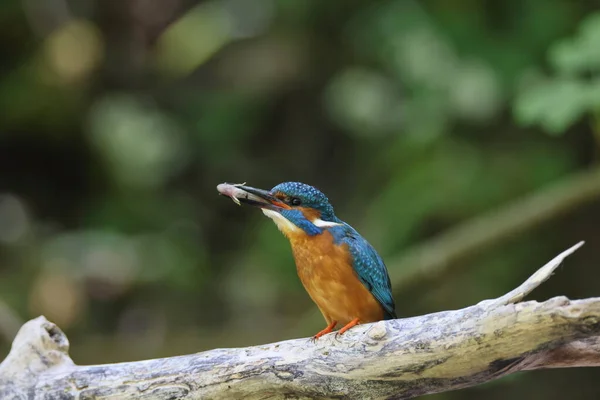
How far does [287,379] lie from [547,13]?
129 inches

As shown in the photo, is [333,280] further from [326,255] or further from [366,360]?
[366,360]

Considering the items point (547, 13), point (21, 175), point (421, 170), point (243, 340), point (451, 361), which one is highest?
point (21, 175)

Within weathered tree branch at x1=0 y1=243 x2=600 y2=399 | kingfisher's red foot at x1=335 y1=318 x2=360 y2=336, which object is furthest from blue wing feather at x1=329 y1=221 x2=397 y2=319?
weathered tree branch at x1=0 y1=243 x2=600 y2=399

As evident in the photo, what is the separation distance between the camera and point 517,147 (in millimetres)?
4621

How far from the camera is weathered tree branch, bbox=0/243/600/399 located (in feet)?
6.22

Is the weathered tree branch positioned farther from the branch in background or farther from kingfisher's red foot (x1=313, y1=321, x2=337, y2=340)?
the branch in background

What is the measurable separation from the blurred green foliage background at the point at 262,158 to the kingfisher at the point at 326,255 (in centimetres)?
138

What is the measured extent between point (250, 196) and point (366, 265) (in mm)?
419

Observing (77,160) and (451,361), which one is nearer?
(451,361)

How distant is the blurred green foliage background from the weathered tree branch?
167 cm

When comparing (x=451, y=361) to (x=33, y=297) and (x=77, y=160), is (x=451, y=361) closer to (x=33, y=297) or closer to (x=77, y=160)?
(x=33, y=297)

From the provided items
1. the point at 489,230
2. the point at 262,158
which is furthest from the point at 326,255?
the point at 262,158

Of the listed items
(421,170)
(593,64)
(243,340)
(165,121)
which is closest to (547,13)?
(421,170)

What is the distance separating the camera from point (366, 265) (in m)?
2.49
